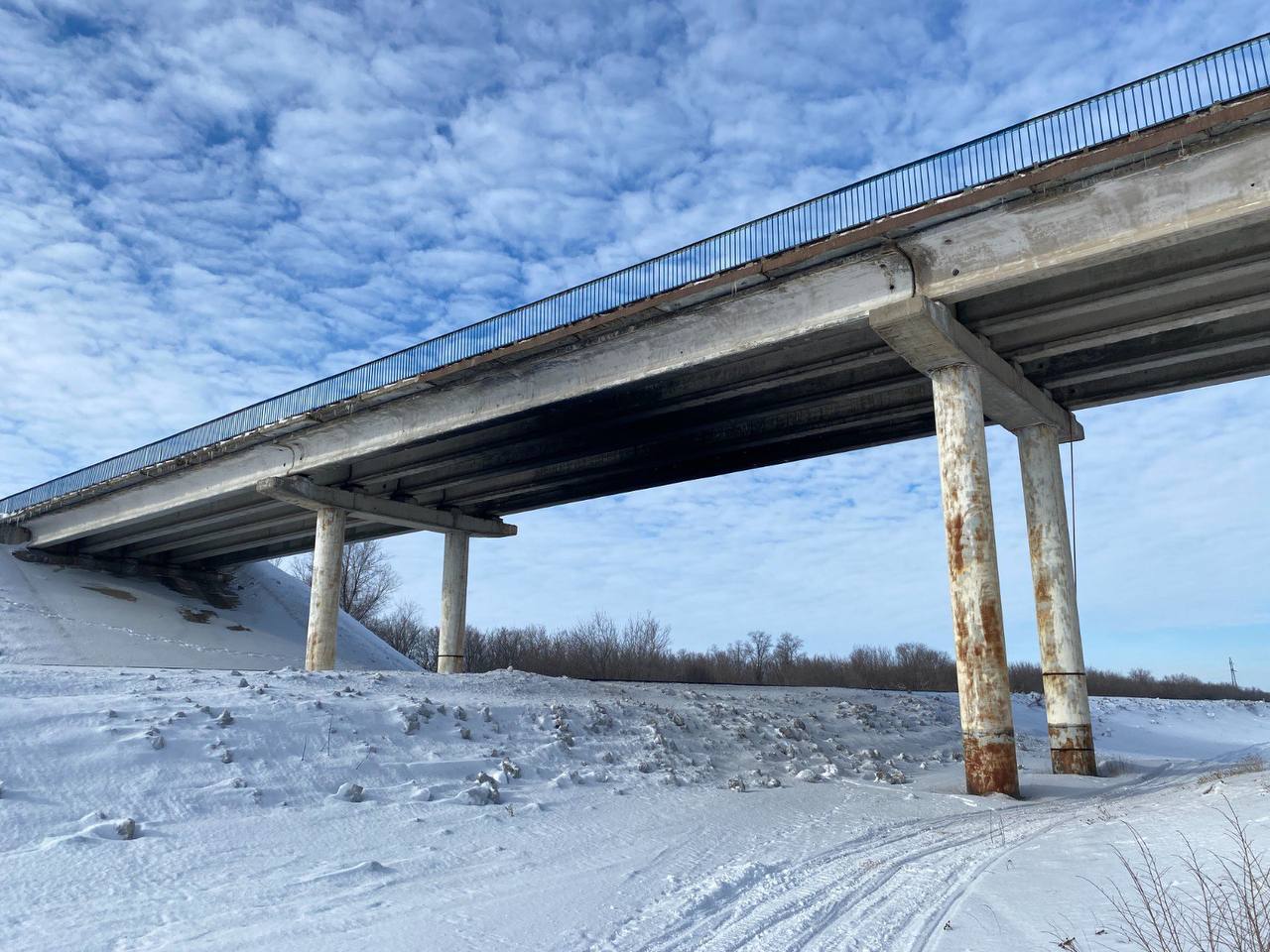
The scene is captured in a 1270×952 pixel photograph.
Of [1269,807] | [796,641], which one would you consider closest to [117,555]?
[1269,807]

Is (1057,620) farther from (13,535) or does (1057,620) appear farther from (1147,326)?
(13,535)

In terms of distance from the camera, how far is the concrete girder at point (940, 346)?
43.2 feet

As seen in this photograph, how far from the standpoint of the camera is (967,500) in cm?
1292

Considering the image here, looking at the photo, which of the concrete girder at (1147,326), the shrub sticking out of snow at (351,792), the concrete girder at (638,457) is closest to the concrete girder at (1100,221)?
the concrete girder at (1147,326)

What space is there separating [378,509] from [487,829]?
792 inches

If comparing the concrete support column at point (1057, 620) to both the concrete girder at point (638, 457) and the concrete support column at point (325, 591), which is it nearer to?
the concrete girder at point (638, 457)

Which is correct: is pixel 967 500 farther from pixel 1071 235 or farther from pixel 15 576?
pixel 15 576

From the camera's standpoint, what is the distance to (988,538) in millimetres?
12734

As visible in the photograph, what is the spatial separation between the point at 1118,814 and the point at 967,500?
5.05 meters

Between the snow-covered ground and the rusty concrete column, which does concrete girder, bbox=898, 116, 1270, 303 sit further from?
the snow-covered ground

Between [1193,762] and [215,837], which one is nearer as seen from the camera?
[215,837]

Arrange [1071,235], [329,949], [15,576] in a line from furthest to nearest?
[15,576] → [1071,235] → [329,949]

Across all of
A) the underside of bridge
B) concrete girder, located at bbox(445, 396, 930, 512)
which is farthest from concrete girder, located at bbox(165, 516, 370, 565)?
concrete girder, located at bbox(445, 396, 930, 512)

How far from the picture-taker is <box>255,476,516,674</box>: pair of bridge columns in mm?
24328
